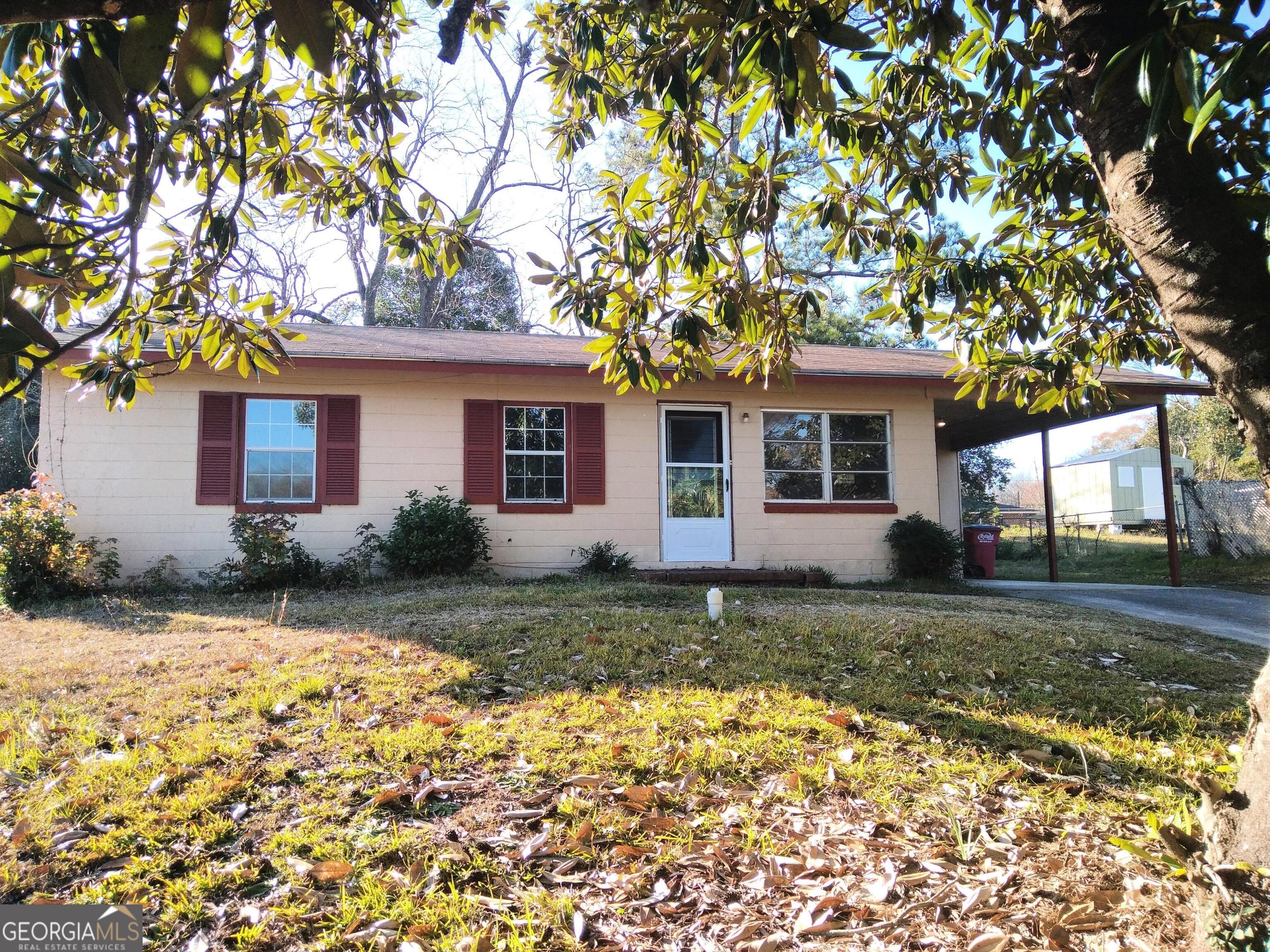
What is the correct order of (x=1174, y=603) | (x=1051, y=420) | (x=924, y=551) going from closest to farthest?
(x=1174, y=603)
(x=924, y=551)
(x=1051, y=420)

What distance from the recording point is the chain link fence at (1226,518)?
47.5 feet

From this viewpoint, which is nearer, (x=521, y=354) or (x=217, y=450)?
(x=217, y=450)

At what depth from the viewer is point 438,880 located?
2227mm

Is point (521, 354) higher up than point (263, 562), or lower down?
higher up

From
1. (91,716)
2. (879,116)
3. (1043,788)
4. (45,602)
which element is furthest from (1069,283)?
(45,602)

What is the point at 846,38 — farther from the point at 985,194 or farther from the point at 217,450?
the point at 217,450

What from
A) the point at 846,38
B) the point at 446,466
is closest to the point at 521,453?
the point at 446,466

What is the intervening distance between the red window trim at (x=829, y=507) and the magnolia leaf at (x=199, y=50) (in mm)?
10006

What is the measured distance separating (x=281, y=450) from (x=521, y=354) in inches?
136

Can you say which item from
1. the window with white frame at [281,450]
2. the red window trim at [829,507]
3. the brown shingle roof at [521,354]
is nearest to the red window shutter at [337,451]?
the window with white frame at [281,450]

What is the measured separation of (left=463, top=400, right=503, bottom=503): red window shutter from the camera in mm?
9945

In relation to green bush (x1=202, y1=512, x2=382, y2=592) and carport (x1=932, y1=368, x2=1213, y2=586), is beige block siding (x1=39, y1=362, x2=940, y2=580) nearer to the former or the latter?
green bush (x1=202, y1=512, x2=382, y2=592)

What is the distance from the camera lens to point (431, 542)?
29.3ft

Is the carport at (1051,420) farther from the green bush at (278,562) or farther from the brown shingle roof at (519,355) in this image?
the green bush at (278,562)
